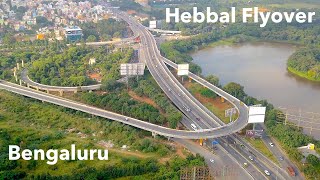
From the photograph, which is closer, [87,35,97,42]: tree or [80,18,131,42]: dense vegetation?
[87,35,97,42]: tree

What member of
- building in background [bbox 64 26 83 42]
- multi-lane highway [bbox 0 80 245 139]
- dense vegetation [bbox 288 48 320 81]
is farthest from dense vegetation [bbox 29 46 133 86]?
dense vegetation [bbox 288 48 320 81]

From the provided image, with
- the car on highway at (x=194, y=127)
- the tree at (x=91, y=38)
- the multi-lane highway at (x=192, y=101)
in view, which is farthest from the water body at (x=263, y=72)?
the tree at (x=91, y=38)

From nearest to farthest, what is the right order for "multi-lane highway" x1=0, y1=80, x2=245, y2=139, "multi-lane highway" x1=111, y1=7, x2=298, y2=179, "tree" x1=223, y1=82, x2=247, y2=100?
"multi-lane highway" x1=111, y1=7, x2=298, y2=179 < "multi-lane highway" x1=0, y1=80, x2=245, y2=139 < "tree" x1=223, y1=82, x2=247, y2=100

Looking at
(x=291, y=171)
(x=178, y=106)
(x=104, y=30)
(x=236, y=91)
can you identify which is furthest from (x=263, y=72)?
(x=104, y=30)

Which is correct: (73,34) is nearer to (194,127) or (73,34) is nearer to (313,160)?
(194,127)

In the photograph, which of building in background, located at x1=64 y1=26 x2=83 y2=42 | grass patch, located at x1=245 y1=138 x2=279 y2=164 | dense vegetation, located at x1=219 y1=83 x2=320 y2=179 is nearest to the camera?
dense vegetation, located at x1=219 y1=83 x2=320 y2=179

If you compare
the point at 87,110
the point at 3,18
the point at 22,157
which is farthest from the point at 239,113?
the point at 3,18

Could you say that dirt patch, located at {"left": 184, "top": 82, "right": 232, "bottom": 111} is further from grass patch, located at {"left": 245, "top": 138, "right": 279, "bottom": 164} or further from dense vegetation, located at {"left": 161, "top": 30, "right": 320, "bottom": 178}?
grass patch, located at {"left": 245, "top": 138, "right": 279, "bottom": 164}

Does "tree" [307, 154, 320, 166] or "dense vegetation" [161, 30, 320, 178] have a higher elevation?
"dense vegetation" [161, 30, 320, 178]
